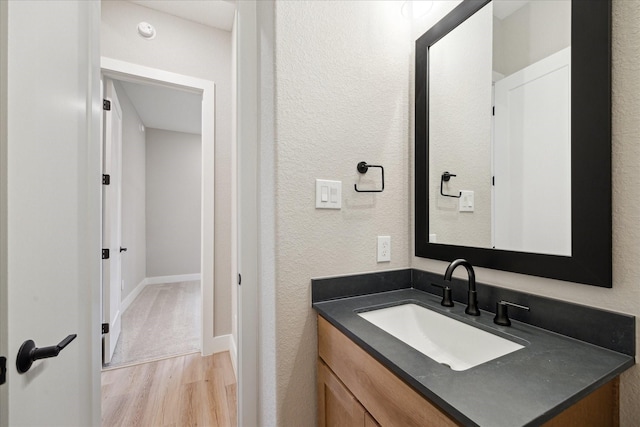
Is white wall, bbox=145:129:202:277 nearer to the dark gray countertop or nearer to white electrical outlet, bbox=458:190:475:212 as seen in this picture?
white electrical outlet, bbox=458:190:475:212

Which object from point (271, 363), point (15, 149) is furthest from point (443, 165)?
point (15, 149)

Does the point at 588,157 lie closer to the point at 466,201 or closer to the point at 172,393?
the point at 466,201

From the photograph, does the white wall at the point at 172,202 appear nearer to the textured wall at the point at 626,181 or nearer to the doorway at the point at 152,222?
the doorway at the point at 152,222

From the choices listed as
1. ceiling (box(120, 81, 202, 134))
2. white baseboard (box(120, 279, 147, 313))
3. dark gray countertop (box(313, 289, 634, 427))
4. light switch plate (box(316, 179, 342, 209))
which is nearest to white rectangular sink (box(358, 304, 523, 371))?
dark gray countertop (box(313, 289, 634, 427))

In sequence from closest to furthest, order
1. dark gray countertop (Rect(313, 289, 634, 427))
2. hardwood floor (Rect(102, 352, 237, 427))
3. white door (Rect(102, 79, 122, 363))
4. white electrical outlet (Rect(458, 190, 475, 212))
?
dark gray countertop (Rect(313, 289, 634, 427)) → white electrical outlet (Rect(458, 190, 475, 212)) → hardwood floor (Rect(102, 352, 237, 427)) → white door (Rect(102, 79, 122, 363))

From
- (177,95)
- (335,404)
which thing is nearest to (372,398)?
(335,404)

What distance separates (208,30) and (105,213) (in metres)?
1.80

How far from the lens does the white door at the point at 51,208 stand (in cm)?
62

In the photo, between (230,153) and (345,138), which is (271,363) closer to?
(345,138)

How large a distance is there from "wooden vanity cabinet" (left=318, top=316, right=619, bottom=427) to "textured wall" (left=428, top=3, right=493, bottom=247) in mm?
539

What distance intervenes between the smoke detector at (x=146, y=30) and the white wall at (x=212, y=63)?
34mm

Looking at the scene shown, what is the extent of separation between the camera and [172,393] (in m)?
1.85

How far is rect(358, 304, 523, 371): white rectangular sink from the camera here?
0.86 m

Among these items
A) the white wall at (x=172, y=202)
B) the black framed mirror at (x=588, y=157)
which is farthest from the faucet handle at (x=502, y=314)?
the white wall at (x=172, y=202)
